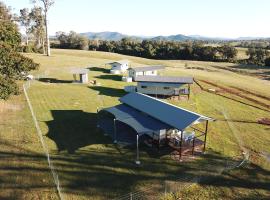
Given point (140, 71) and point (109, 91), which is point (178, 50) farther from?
point (109, 91)

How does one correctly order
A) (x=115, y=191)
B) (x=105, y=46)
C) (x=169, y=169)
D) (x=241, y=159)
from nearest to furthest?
(x=115, y=191)
(x=169, y=169)
(x=241, y=159)
(x=105, y=46)

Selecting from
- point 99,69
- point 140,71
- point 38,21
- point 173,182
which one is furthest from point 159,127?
point 38,21

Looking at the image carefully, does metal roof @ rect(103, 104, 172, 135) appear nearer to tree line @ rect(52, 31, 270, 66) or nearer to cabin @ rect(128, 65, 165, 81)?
cabin @ rect(128, 65, 165, 81)

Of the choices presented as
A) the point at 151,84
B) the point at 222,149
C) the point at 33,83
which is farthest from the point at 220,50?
the point at 222,149

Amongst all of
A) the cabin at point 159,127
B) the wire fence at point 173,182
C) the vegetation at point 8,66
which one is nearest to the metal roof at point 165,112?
the cabin at point 159,127

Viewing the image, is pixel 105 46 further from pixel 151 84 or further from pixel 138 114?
pixel 138 114

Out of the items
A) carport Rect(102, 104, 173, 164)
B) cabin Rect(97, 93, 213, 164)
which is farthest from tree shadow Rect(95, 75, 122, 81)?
cabin Rect(97, 93, 213, 164)
